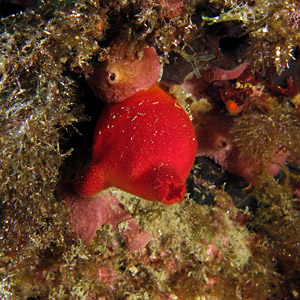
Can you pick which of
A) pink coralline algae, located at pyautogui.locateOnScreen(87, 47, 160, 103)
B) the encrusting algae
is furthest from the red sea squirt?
the encrusting algae

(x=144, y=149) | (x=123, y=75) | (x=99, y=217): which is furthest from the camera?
(x=99, y=217)

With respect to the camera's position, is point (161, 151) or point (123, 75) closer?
point (161, 151)

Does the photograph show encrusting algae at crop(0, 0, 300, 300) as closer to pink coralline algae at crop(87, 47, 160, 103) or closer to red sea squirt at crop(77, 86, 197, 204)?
pink coralline algae at crop(87, 47, 160, 103)

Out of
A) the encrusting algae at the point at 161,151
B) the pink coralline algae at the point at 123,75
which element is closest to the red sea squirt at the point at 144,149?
the pink coralline algae at the point at 123,75

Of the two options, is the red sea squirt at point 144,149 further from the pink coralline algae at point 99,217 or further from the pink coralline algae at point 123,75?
the pink coralline algae at point 99,217

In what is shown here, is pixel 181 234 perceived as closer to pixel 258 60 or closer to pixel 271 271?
pixel 271 271

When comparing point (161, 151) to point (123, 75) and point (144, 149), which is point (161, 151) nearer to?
point (144, 149)

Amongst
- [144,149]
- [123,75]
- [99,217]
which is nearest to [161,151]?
[144,149]
